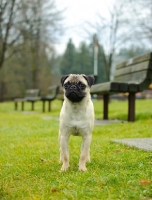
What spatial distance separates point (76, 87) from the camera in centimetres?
416

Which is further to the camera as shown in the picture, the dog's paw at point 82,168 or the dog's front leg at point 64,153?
the dog's front leg at point 64,153

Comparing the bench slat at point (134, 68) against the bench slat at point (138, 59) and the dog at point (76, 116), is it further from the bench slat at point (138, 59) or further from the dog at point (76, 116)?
the dog at point (76, 116)

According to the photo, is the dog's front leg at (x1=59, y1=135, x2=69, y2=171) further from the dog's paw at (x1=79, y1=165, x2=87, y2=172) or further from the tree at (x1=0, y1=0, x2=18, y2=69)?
the tree at (x1=0, y1=0, x2=18, y2=69)

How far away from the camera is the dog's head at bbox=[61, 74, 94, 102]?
13.6 ft

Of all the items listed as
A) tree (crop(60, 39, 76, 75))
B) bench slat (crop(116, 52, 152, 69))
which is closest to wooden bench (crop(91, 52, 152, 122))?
bench slat (crop(116, 52, 152, 69))

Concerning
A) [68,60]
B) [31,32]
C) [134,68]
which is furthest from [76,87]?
[68,60]

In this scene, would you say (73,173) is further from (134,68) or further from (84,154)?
(134,68)

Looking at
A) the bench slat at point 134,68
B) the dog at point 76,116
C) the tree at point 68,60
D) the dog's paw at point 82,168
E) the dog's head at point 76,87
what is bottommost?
the dog's paw at point 82,168

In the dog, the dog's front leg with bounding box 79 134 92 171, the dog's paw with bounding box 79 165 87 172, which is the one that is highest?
the dog

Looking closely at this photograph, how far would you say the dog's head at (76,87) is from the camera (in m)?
4.14

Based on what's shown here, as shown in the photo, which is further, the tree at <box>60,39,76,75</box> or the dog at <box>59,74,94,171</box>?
the tree at <box>60,39,76,75</box>

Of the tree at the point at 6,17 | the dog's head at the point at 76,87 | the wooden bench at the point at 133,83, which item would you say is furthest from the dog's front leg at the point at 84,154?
the tree at the point at 6,17

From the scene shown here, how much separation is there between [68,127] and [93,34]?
23791 mm

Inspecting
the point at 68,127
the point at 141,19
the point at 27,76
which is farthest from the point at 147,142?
the point at 27,76
